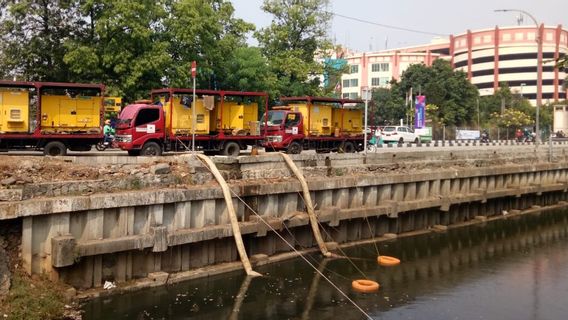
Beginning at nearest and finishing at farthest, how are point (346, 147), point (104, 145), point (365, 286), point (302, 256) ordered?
point (365, 286) → point (302, 256) → point (104, 145) → point (346, 147)

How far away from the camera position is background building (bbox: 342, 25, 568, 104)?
364ft

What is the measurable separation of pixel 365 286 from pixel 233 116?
10.4 meters

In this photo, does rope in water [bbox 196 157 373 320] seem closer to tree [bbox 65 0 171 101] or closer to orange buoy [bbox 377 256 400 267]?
orange buoy [bbox 377 256 400 267]

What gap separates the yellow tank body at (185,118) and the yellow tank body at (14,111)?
447 cm

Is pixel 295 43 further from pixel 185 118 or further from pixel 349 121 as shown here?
pixel 185 118

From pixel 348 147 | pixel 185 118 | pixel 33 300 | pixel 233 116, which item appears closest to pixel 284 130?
pixel 233 116

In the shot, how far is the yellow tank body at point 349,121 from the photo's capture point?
83.4 feet

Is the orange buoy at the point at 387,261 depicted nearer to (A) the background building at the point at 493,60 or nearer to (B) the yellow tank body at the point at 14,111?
(B) the yellow tank body at the point at 14,111

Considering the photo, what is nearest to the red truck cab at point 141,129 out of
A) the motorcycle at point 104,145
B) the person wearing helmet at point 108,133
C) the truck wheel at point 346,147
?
the motorcycle at point 104,145

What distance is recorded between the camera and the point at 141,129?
17953mm

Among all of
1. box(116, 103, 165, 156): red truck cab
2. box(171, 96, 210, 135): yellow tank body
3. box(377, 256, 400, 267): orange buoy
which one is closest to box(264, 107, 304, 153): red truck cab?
box(171, 96, 210, 135): yellow tank body

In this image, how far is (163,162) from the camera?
12336mm

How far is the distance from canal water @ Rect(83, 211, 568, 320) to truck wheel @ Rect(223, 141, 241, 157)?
702cm

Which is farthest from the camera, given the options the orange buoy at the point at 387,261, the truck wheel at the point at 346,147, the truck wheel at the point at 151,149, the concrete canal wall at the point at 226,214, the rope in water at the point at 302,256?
the truck wheel at the point at 346,147
